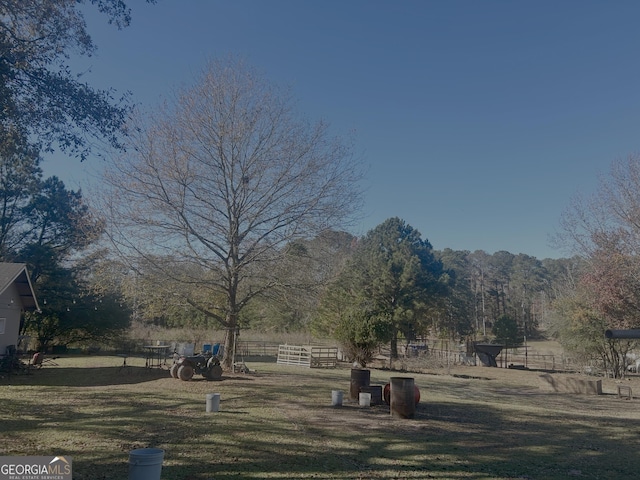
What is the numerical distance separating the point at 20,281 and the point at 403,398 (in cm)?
2004

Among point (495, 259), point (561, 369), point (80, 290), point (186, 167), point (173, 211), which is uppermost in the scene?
point (495, 259)

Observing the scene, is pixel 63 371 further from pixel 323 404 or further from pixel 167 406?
pixel 323 404

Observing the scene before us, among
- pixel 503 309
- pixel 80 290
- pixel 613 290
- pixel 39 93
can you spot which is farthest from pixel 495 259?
pixel 39 93

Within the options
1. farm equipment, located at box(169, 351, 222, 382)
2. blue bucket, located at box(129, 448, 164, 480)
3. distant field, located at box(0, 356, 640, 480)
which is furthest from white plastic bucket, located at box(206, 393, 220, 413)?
blue bucket, located at box(129, 448, 164, 480)

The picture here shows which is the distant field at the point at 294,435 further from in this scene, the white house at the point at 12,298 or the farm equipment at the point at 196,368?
the white house at the point at 12,298

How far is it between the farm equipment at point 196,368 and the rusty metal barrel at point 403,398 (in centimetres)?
761

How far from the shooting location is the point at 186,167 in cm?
1517

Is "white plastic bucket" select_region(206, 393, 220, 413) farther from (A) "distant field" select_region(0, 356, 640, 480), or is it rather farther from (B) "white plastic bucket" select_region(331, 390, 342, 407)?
(B) "white plastic bucket" select_region(331, 390, 342, 407)

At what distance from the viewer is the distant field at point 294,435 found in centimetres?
639

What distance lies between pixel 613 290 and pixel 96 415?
21803 mm
